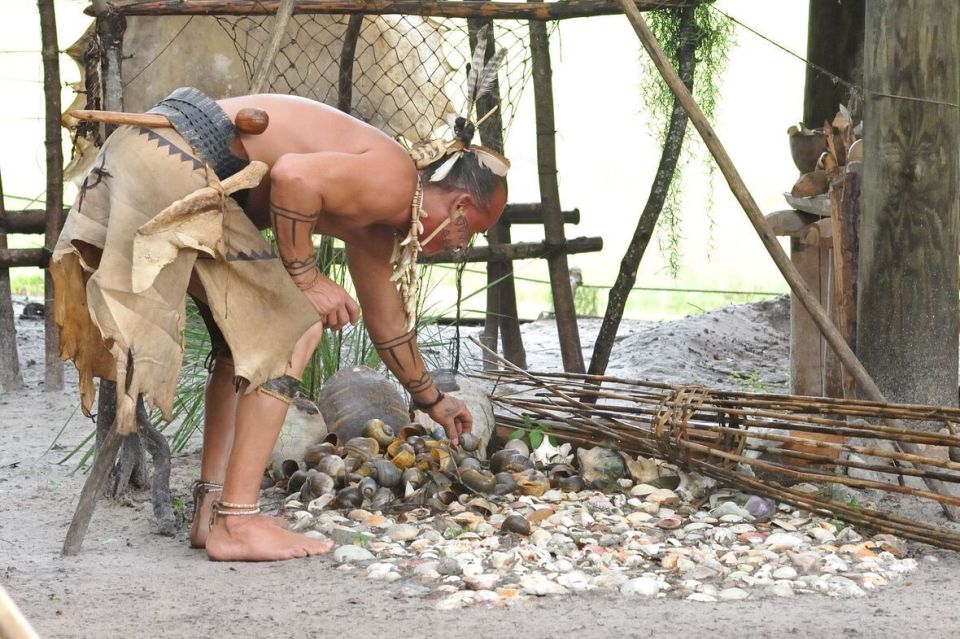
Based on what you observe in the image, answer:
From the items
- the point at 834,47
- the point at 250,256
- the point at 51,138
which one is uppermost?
the point at 834,47

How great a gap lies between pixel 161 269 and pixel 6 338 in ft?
8.56

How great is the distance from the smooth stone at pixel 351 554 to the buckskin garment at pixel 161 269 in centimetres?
45

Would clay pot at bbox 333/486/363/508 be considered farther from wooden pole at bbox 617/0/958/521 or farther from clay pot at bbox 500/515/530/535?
wooden pole at bbox 617/0/958/521

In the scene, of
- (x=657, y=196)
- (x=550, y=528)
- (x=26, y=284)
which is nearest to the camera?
(x=550, y=528)

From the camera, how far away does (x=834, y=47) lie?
5219 millimetres

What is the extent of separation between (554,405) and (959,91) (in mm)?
1524

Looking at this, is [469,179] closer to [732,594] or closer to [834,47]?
[732,594]

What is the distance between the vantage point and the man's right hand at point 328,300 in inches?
109

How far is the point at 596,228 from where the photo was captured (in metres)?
10.7

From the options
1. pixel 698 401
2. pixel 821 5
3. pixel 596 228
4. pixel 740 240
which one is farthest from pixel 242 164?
pixel 740 240

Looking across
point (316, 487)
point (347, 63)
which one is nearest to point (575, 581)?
point (316, 487)

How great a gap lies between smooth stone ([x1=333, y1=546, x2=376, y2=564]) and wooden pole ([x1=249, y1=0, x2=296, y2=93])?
4.41ft

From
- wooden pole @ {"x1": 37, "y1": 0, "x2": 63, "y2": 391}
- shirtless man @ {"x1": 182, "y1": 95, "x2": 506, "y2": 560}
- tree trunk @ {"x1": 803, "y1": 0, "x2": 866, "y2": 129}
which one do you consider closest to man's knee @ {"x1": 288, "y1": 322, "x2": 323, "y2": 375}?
shirtless man @ {"x1": 182, "y1": 95, "x2": 506, "y2": 560}

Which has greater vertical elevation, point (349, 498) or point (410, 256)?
point (410, 256)
